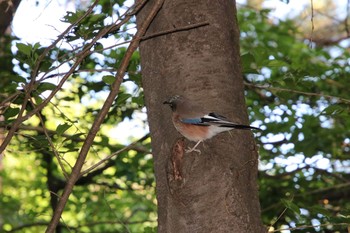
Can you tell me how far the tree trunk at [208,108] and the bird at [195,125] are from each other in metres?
0.04

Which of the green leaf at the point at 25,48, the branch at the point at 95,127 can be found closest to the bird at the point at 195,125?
the branch at the point at 95,127

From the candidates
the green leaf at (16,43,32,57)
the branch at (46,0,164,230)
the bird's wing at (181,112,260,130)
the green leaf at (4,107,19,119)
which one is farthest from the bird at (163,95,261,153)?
the green leaf at (4,107,19,119)

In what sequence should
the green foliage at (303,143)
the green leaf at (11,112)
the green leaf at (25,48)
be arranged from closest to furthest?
the green leaf at (25,48)
the green leaf at (11,112)
the green foliage at (303,143)

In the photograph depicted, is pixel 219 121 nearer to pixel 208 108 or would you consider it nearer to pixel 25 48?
pixel 208 108

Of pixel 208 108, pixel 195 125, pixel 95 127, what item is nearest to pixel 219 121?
pixel 208 108

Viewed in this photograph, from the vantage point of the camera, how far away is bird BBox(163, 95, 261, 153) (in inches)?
119

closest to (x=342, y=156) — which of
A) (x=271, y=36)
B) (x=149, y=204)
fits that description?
(x=271, y=36)

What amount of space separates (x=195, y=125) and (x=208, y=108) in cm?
18

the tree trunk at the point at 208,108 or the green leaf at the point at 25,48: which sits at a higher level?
the green leaf at the point at 25,48

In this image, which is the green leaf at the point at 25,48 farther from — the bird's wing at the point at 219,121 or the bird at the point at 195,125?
the bird's wing at the point at 219,121

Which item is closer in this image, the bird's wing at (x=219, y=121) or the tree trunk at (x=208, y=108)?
the tree trunk at (x=208, y=108)

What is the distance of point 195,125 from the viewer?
3.23 meters

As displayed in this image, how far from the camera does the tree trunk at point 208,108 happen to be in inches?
110

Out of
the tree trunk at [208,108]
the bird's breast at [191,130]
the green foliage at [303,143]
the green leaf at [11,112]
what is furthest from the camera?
the green foliage at [303,143]
